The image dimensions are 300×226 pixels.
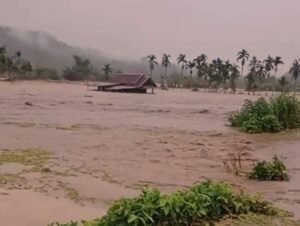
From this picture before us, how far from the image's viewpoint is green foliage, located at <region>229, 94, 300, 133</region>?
2188cm

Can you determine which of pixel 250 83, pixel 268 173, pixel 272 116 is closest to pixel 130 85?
pixel 250 83

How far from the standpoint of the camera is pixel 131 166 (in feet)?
38.9

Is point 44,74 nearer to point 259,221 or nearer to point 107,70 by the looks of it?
point 107,70

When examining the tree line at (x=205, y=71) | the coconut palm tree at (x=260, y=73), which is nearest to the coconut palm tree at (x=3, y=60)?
the tree line at (x=205, y=71)

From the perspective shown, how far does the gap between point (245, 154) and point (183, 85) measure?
76.7m

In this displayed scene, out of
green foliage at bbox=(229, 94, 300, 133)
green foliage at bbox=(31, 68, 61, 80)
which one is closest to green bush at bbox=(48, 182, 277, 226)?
green foliage at bbox=(229, 94, 300, 133)

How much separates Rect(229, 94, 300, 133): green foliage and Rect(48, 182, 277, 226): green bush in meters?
14.9

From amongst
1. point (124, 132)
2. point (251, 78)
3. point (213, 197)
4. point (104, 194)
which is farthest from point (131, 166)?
point (251, 78)

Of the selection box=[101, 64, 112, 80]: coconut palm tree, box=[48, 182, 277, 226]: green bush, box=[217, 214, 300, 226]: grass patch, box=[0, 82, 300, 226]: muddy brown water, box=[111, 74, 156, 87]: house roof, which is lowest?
box=[0, 82, 300, 226]: muddy brown water

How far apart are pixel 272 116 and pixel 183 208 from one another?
54.0ft

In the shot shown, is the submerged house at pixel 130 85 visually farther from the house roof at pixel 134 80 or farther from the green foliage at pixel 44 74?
the green foliage at pixel 44 74

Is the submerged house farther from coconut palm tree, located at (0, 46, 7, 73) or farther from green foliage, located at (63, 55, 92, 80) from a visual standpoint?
green foliage, located at (63, 55, 92, 80)

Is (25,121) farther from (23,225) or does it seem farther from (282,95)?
(23,225)

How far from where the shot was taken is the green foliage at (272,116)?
21.9 m
